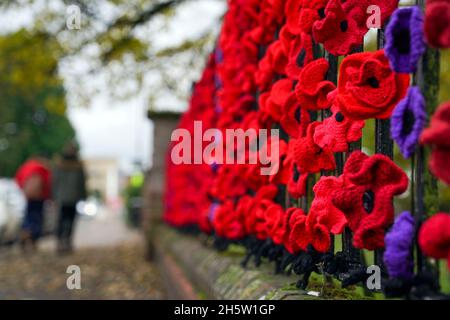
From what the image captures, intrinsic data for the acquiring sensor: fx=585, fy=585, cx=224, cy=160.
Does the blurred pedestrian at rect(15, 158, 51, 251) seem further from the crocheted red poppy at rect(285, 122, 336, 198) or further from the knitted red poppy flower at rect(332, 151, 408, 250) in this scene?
the knitted red poppy flower at rect(332, 151, 408, 250)

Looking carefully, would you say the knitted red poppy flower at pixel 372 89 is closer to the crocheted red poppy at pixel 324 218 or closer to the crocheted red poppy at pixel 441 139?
the crocheted red poppy at pixel 324 218

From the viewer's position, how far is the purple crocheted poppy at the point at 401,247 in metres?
1.53

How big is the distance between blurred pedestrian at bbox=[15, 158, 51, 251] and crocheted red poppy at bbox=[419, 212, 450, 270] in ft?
35.7

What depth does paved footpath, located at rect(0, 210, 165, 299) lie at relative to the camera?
588 cm

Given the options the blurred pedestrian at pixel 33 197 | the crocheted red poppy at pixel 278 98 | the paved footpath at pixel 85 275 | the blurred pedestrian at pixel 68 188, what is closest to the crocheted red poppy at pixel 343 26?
the crocheted red poppy at pixel 278 98

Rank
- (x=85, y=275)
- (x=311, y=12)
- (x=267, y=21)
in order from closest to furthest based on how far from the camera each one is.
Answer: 1. (x=311, y=12)
2. (x=267, y=21)
3. (x=85, y=275)

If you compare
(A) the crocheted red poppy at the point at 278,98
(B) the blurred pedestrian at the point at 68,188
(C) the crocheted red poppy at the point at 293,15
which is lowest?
(B) the blurred pedestrian at the point at 68,188

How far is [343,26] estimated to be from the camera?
216 cm

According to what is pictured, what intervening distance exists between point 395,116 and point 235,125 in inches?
96.8

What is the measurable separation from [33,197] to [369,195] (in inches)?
410

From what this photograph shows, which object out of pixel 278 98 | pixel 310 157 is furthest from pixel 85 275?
pixel 310 157

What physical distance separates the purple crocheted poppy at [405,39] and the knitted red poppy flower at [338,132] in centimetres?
45

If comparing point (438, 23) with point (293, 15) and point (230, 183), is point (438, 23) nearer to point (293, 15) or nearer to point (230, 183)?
point (293, 15)

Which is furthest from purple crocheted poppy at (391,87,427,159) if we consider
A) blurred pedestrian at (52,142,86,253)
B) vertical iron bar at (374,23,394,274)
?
blurred pedestrian at (52,142,86,253)
